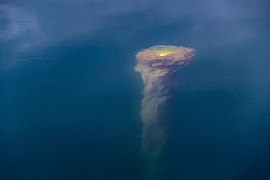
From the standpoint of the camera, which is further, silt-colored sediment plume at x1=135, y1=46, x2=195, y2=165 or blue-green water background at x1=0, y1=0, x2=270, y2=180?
silt-colored sediment plume at x1=135, y1=46, x2=195, y2=165

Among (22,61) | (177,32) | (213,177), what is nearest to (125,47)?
(177,32)

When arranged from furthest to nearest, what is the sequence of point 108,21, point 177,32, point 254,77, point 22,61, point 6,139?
point 108,21 < point 177,32 < point 22,61 < point 254,77 < point 6,139

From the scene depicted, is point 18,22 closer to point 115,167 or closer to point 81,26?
point 81,26

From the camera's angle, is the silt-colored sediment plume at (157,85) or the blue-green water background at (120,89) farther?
the silt-colored sediment plume at (157,85)
